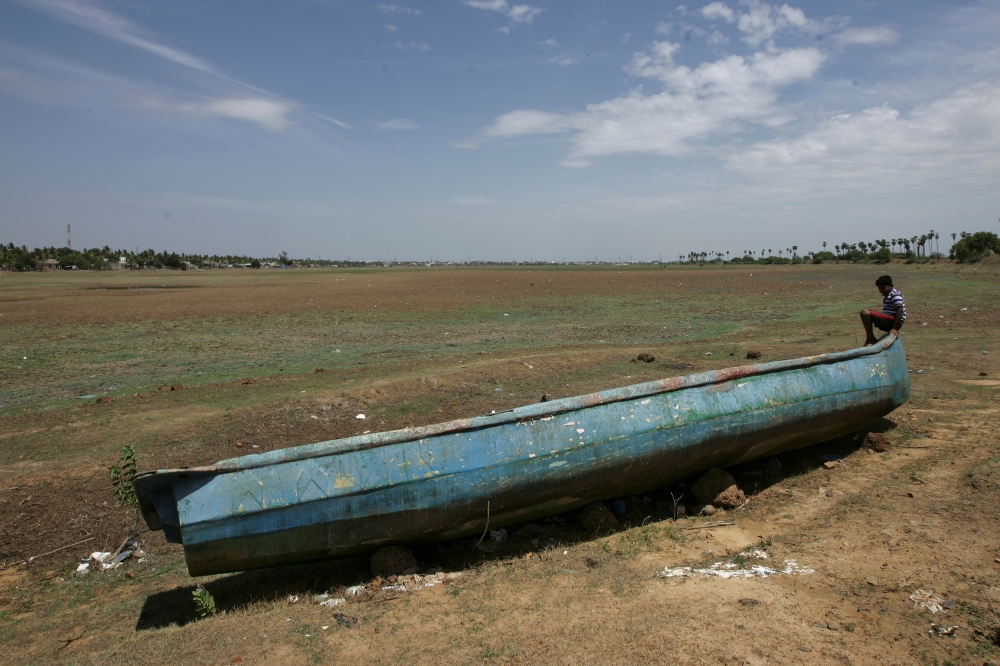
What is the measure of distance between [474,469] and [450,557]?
2.82 feet

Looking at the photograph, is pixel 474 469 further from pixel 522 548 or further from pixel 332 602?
pixel 332 602

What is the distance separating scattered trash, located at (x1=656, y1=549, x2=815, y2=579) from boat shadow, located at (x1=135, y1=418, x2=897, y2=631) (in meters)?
0.95

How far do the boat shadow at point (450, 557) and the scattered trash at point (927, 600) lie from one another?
1875mm

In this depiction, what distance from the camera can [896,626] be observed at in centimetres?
316

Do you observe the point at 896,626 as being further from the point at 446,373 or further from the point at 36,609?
the point at 446,373

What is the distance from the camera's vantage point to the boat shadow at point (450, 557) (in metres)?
4.34

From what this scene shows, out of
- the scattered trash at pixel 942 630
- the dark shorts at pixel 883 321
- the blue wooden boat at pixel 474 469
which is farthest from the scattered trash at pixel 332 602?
the dark shorts at pixel 883 321

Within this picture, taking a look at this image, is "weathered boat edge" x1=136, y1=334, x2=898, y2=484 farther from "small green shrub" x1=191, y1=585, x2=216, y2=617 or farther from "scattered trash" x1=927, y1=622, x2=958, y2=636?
"scattered trash" x1=927, y1=622, x2=958, y2=636

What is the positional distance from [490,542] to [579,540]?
733 mm

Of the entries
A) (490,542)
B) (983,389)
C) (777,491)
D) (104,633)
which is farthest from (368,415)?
(983,389)

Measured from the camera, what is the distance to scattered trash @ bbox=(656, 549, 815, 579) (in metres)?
3.84

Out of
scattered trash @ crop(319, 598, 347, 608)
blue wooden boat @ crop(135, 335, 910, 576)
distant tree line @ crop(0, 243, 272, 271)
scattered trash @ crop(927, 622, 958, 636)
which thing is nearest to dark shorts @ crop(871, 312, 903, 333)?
blue wooden boat @ crop(135, 335, 910, 576)

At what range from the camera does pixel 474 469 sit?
4.52m

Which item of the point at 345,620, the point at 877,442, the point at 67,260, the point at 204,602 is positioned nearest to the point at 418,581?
the point at 345,620
